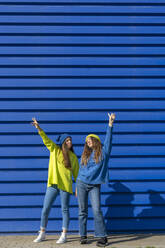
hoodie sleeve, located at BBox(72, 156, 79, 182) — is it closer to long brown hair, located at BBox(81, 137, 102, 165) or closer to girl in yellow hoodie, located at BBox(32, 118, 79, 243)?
girl in yellow hoodie, located at BBox(32, 118, 79, 243)

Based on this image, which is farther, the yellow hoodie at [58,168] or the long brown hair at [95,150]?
the yellow hoodie at [58,168]

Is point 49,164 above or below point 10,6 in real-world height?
below

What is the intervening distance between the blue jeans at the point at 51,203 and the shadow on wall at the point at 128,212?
81 centimetres

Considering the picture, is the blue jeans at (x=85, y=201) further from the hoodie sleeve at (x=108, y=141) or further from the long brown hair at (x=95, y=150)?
the hoodie sleeve at (x=108, y=141)

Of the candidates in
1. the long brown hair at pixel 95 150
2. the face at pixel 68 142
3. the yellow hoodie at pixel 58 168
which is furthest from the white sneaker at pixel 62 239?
the face at pixel 68 142

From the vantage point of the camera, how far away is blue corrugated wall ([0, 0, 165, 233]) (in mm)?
5426

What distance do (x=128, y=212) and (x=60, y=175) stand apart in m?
1.33

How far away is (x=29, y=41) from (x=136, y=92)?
1959 mm

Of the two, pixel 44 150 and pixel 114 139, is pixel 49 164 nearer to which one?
pixel 44 150

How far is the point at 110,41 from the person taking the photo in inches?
222

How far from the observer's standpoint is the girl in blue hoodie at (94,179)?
15.4 feet

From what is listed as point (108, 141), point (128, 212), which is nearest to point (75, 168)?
point (108, 141)

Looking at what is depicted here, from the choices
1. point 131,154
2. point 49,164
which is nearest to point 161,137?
point 131,154

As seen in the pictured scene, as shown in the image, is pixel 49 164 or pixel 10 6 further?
pixel 10 6
